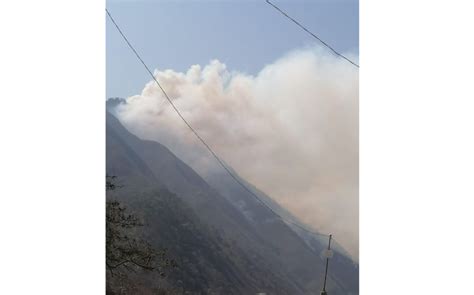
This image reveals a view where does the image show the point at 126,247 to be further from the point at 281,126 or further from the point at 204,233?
the point at 281,126

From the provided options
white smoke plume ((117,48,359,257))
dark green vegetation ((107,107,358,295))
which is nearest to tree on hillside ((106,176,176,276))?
dark green vegetation ((107,107,358,295))

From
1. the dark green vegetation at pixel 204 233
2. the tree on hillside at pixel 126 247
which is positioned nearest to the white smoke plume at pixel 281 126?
the dark green vegetation at pixel 204 233

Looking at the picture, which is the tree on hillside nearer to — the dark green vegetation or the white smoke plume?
the dark green vegetation

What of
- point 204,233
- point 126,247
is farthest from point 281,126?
point 126,247
